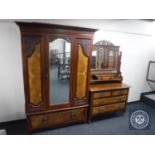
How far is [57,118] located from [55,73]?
80 cm

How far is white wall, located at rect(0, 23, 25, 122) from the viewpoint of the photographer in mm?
1998

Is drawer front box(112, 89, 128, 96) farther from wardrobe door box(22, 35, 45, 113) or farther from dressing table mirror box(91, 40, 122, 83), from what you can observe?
wardrobe door box(22, 35, 45, 113)

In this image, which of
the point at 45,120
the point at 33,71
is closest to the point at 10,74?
the point at 33,71

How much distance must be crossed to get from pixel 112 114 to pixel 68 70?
1551mm

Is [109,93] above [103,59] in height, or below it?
below

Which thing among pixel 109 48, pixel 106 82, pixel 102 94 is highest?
pixel 109 48

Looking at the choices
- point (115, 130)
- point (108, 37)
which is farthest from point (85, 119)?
point (108, 37)

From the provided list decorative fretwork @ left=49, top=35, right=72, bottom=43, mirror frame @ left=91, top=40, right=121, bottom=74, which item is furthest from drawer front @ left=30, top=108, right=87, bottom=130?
decorative fretwork @ left=49, top=35, right=72, bottom=43

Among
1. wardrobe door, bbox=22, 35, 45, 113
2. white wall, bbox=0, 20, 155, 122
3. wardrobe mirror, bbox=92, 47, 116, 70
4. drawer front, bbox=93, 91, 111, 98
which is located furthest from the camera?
wardrobe mirror, bbox=92, 47, 116, 70

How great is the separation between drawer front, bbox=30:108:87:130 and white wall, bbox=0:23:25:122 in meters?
0.48

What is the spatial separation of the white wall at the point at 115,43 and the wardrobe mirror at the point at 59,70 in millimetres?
382

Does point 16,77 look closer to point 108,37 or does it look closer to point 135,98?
point 108,37

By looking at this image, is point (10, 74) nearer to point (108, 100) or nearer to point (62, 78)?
point (62, 78)

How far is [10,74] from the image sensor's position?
2.15 m
